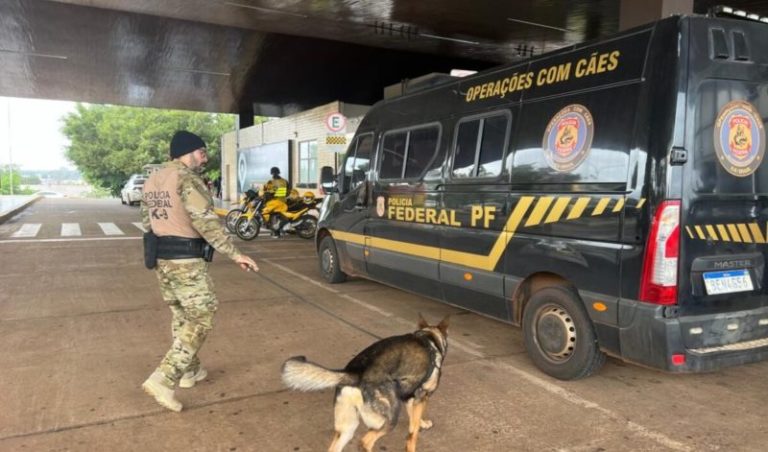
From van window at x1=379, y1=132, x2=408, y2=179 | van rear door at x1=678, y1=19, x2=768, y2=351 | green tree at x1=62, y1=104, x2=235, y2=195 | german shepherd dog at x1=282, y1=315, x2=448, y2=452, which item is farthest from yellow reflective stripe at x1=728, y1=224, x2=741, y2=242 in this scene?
green tree at x1=62, y1=104, x2=235, y2=195

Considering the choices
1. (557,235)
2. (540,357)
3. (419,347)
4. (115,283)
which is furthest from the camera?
(115,283)

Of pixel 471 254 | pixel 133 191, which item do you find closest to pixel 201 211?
pixel 471 254

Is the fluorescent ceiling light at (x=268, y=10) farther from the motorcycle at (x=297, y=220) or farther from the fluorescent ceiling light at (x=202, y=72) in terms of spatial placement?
the fluorescent ceiling light at (x=202, y=72)

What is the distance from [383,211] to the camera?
6391 mm

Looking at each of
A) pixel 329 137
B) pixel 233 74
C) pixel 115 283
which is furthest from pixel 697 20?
pixel 233 74

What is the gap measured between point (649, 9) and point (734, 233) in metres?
6.63

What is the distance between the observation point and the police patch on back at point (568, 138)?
3834mm

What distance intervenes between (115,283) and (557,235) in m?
6.35

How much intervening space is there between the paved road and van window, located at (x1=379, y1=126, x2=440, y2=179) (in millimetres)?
1576

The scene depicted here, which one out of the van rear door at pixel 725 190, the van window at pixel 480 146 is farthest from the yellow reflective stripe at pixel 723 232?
the van window at pixel 480 146

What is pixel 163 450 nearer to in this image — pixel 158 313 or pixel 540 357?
pixel 540 357

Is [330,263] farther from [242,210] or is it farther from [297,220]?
[242,210]

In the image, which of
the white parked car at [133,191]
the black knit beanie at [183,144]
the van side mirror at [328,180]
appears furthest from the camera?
the white parked car at [133,191]

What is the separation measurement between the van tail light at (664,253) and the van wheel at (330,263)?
478cm
